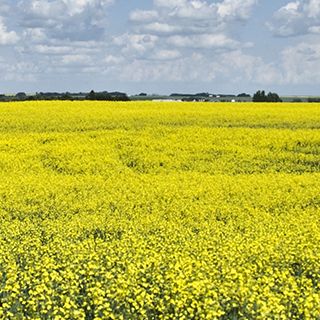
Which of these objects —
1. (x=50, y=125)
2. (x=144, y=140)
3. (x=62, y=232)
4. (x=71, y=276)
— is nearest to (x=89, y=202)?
(x=62, y=232)

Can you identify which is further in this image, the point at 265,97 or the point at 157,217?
the point at 265,97

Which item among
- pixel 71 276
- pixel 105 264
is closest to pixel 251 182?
pixel 105 264

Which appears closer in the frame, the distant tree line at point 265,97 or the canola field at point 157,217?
the canola field at point 157,217

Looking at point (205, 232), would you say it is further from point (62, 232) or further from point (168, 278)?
point (168, 278)

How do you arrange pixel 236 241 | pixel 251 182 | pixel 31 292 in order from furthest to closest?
pixel 251 182, pixel 236 241, pixel 31 292

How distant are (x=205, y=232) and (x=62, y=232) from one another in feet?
10.0

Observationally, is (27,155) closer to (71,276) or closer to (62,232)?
(62,232)

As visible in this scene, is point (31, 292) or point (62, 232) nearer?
point (31, 292)

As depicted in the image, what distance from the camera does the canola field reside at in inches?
305

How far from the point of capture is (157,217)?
49.2ft

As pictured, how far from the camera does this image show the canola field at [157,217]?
7738mm

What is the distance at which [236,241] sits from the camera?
11414 mm

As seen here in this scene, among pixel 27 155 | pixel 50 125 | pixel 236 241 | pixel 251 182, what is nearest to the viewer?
pixel 236 241

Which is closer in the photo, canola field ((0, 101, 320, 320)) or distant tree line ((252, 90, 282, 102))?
canola field ((0, 101, 320, 320))
